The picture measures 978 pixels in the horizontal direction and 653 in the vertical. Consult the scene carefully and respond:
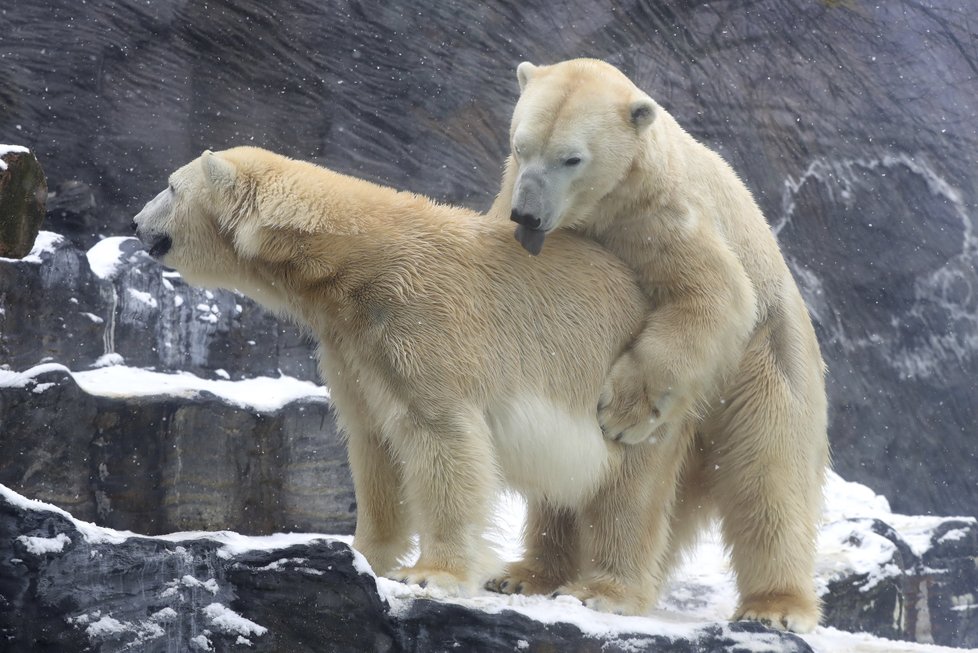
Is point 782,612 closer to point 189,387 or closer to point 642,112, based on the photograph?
point 642,112

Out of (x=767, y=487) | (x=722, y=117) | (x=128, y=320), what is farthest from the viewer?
(x=722, y=117)

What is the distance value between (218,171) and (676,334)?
173 centimetres

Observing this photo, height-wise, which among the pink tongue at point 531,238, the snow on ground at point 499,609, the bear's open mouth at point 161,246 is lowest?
the snow on ground at point 499,609

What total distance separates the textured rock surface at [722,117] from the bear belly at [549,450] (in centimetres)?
385

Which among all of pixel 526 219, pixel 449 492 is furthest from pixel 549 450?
pixel 526 219

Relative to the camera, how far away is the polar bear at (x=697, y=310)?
13.2 ft

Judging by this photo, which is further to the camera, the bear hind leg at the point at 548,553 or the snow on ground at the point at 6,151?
the snow on ground at the point at 6,151

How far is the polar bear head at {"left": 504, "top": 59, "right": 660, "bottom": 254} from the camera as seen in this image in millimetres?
3912

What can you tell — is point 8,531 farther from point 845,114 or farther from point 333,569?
point 845,114

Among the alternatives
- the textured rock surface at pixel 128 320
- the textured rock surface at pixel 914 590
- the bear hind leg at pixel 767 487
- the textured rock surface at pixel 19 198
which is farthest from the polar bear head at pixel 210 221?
the textured rock surface at pixel 914 590

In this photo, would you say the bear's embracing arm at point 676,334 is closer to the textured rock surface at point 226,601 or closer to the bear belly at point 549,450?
the bear belly at point 549,450

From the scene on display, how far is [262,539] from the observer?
137 inches

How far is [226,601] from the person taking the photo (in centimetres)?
329

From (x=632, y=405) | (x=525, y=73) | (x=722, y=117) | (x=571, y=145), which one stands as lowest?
(x=632, y=405)
